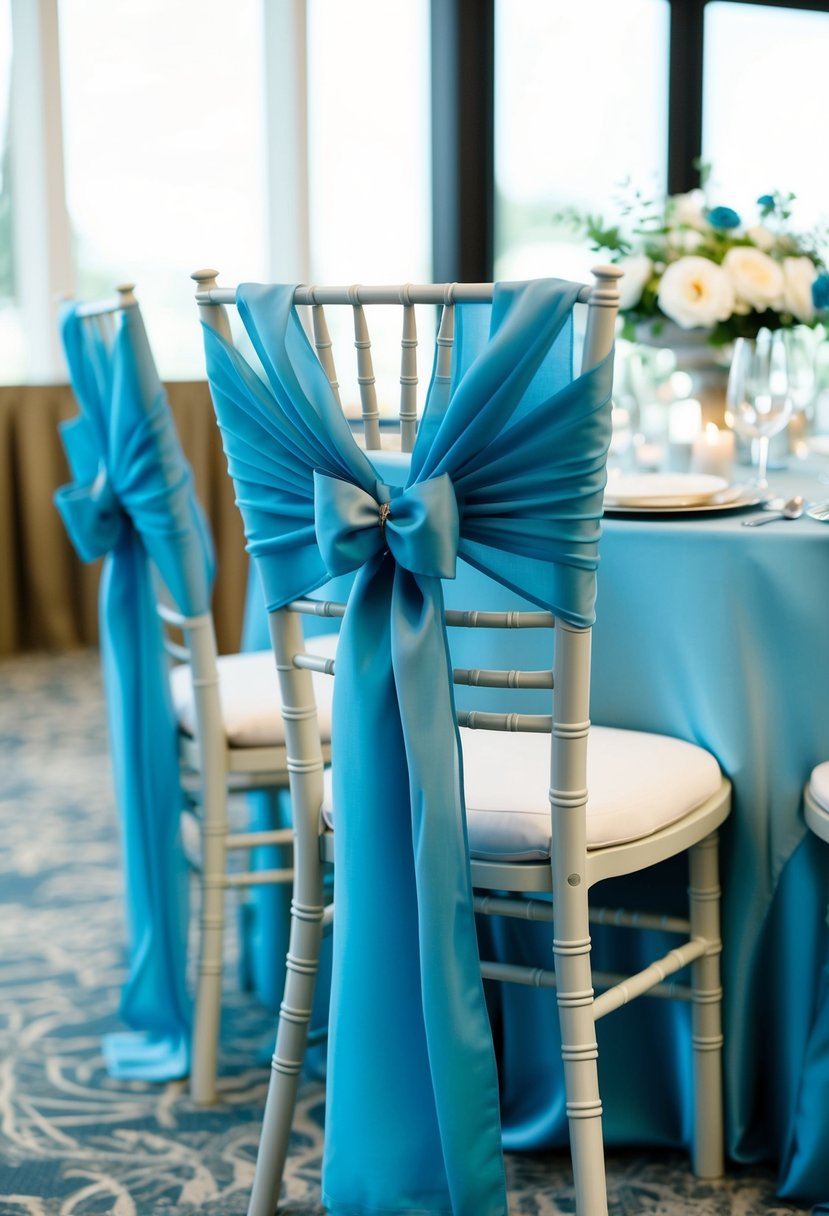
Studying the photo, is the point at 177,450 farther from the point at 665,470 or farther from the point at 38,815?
the point at 38,815

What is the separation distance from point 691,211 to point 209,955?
150 centimetres

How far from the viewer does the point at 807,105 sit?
22.5 ft

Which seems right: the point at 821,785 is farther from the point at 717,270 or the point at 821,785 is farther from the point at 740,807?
the point at 717,270

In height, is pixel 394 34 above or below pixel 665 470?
above

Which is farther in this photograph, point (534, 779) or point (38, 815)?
point (38, 815)

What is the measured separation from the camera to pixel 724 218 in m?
2.26

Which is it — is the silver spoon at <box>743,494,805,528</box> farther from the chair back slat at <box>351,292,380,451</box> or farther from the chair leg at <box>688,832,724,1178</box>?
the chair back slat at <box>351,292,380,451</box>

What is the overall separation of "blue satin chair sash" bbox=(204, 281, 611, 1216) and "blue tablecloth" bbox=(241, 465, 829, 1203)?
0.35m

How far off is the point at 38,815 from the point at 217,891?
138cm

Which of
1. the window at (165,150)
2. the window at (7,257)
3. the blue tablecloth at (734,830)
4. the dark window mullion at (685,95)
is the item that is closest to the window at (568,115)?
the dark window mullion at (685,95)

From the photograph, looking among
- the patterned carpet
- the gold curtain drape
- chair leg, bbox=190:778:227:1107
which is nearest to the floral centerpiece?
chair leg, bbox=190:778:227:1107

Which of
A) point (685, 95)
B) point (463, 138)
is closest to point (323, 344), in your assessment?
point (463, 138)

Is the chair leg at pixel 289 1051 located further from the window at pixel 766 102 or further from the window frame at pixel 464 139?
the window at pixel 766 102

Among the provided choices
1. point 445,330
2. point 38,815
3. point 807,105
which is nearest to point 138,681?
point 445,330
